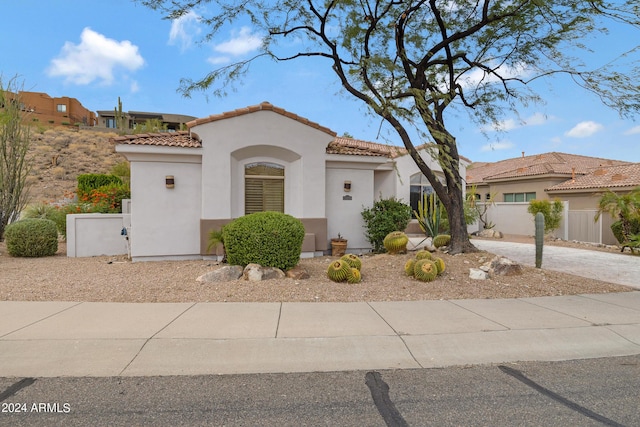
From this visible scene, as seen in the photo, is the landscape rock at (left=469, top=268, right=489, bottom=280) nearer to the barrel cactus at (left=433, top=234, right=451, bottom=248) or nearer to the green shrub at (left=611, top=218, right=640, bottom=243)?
the barrel cactus at (left=433, top=234, right=451, bottom=248)

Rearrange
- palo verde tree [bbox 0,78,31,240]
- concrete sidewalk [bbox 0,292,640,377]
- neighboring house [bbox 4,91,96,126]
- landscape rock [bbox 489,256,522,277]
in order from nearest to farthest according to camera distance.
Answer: concrete sidewalk [bbox 0,292,640,377] → landscape rock [bbox 489,256,522,277] → palo verde tree [bbox 0,78,31,240] → neighboring house [bbox 4,91,96,126]

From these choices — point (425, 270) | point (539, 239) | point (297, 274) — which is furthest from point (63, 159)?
point (539, 239)

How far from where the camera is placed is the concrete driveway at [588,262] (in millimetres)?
9344

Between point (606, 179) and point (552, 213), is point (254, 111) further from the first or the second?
point (606, 179)

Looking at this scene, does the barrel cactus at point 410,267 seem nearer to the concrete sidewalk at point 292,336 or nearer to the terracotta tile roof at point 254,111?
the concrete sidewalk at point 292,336

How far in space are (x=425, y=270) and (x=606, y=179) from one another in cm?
2025

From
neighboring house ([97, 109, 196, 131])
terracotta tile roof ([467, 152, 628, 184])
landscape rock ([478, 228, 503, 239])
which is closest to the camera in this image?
landscape rock ([478, 228, 503, 239])

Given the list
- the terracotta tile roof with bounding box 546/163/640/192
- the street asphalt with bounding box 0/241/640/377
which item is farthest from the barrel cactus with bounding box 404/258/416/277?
the terracotta tile roof with bounding box 546/163/640/192

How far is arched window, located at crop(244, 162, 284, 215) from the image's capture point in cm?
1166

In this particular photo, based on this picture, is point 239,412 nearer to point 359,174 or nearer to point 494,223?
point 359,174

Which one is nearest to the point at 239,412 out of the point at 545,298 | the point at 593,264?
the point at 545,298

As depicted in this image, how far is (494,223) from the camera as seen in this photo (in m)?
22.5

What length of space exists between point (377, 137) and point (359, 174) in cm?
283

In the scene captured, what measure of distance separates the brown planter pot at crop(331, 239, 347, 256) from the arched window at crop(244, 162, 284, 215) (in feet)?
6.71
